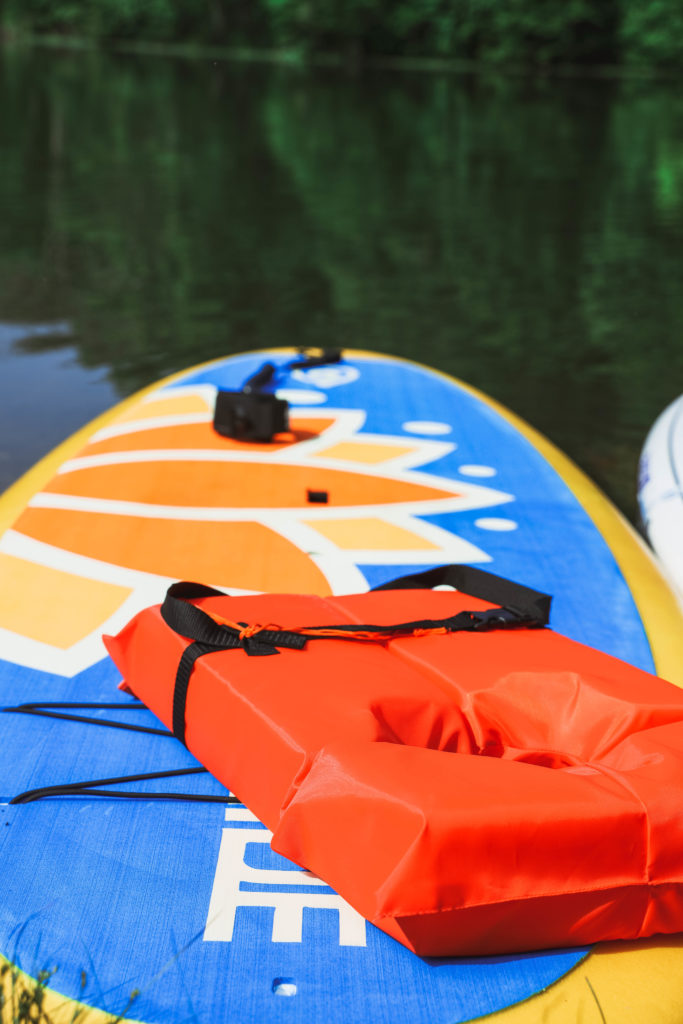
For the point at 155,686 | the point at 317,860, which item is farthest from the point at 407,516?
the point at 317,860

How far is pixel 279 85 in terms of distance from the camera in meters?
19.5

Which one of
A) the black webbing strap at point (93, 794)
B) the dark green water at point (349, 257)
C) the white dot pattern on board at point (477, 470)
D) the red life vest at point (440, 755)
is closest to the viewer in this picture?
the red life vest at point (440, 755)

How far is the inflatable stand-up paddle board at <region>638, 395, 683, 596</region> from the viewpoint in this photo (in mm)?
2484

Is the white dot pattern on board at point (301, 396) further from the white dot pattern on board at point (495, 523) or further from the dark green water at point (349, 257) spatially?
the dark green water at point (349, 257)

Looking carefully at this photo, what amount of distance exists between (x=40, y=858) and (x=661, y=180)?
399 inches

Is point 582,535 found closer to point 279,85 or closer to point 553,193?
point 553,193

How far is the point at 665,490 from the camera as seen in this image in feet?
8.96

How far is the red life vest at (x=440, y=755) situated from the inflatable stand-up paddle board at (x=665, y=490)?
909 mm

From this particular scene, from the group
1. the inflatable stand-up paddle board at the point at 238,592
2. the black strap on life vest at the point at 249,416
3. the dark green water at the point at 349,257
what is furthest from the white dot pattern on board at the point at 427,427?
the dark green water at the point at 349,257

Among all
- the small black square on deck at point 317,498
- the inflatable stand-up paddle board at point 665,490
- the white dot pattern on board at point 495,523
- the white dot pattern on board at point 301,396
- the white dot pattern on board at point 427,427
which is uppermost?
the white dot pattern on board at point 301,396

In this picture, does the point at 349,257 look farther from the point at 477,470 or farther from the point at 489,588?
the point at 489,588

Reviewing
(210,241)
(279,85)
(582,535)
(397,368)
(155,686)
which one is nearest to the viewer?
(155,686)

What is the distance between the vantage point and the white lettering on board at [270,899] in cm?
123

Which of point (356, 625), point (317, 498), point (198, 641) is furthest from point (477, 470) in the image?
point (198, 641)
